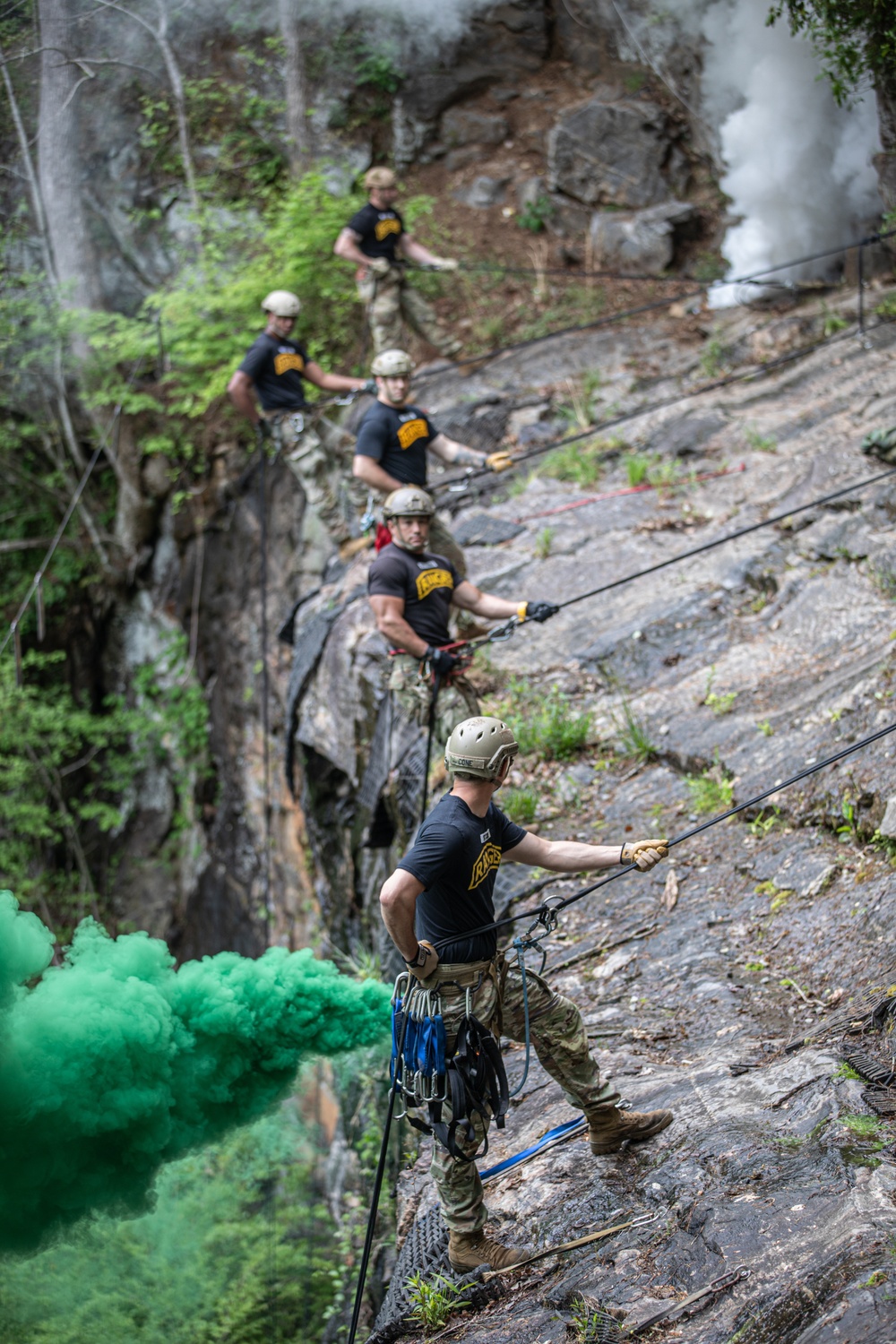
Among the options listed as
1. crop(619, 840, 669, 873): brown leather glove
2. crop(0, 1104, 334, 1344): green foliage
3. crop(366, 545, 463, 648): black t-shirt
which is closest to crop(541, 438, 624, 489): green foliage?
crop(366, 545, 463, 648): black t-shirt

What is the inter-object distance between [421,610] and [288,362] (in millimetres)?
4114

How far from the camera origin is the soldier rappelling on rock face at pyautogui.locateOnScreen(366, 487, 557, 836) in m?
6.11

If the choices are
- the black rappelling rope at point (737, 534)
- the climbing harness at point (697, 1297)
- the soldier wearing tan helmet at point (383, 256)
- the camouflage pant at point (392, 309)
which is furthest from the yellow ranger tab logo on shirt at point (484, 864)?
the camouflage pant at point (392, 309)

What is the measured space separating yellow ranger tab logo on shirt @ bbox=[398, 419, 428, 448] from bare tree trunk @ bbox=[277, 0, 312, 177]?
336 inches

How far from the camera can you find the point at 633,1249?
11.5 ft

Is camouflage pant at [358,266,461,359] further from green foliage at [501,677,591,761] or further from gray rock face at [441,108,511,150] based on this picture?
gray rock face at [441,108,511,150]

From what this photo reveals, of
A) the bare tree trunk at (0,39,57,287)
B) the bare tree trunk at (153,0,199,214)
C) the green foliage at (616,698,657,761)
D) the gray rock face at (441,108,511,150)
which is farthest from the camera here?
the gray rock face at (441,108,511,150)

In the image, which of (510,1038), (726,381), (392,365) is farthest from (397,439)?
(510,1038)

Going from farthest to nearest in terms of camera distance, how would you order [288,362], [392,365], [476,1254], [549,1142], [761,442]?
[761,442]
[288,362]
[392,365]
[549,1142]
[476,1254]

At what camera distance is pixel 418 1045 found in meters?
3.69

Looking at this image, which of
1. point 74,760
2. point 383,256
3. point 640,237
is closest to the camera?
point 383,256

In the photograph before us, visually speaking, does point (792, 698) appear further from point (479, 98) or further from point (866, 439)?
point (479, 98)

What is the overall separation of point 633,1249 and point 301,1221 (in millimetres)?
6771

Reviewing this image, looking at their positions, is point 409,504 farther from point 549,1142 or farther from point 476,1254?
point 476,1254
